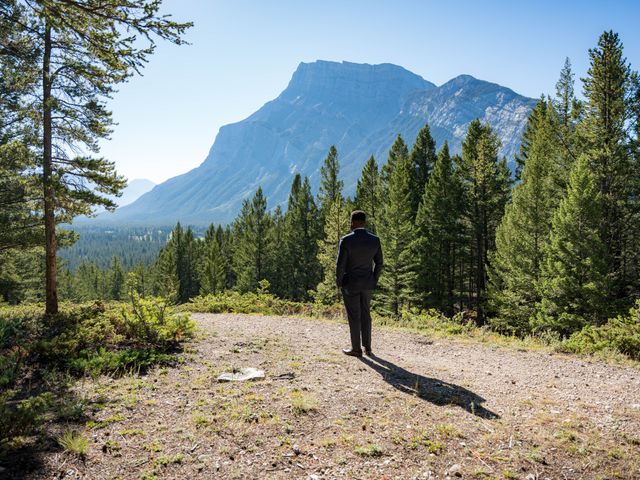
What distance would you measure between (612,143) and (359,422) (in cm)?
2213

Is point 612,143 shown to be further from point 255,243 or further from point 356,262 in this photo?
point 255,243

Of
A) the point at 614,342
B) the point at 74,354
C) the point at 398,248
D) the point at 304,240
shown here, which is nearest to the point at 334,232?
the point at 398,248

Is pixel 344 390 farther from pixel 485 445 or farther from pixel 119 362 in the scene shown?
pixel 119 362

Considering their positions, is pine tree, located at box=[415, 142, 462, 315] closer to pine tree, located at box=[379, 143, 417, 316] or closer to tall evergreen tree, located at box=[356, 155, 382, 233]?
pine tree, located at box=[379, 143, 417, 316]

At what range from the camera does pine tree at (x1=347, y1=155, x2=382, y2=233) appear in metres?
33.9

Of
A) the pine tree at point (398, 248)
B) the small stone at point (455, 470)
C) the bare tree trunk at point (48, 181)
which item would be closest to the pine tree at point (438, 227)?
the pine tree at point (398, 248)

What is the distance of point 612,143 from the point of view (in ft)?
64.1

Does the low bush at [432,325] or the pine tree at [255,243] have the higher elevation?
the pine tree at [255,243]

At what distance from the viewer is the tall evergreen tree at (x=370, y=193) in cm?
3384

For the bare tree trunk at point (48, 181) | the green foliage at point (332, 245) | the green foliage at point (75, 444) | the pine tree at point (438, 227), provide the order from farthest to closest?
1. the green foliage at point (332, 245)
2. the pine tree at point (438, 227)
3. the bare tree trunk at point (48, 181)
4. the green foliage at point (75, 444)

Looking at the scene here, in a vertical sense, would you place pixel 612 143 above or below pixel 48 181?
above

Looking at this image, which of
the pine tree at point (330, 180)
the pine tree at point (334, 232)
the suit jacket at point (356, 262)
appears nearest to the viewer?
the suit jacket at point (356, 262)

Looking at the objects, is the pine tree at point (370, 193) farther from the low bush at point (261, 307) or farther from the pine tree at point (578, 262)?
the low bush at point (261, 307)

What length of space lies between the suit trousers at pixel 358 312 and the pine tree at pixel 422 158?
2958 centimetres
